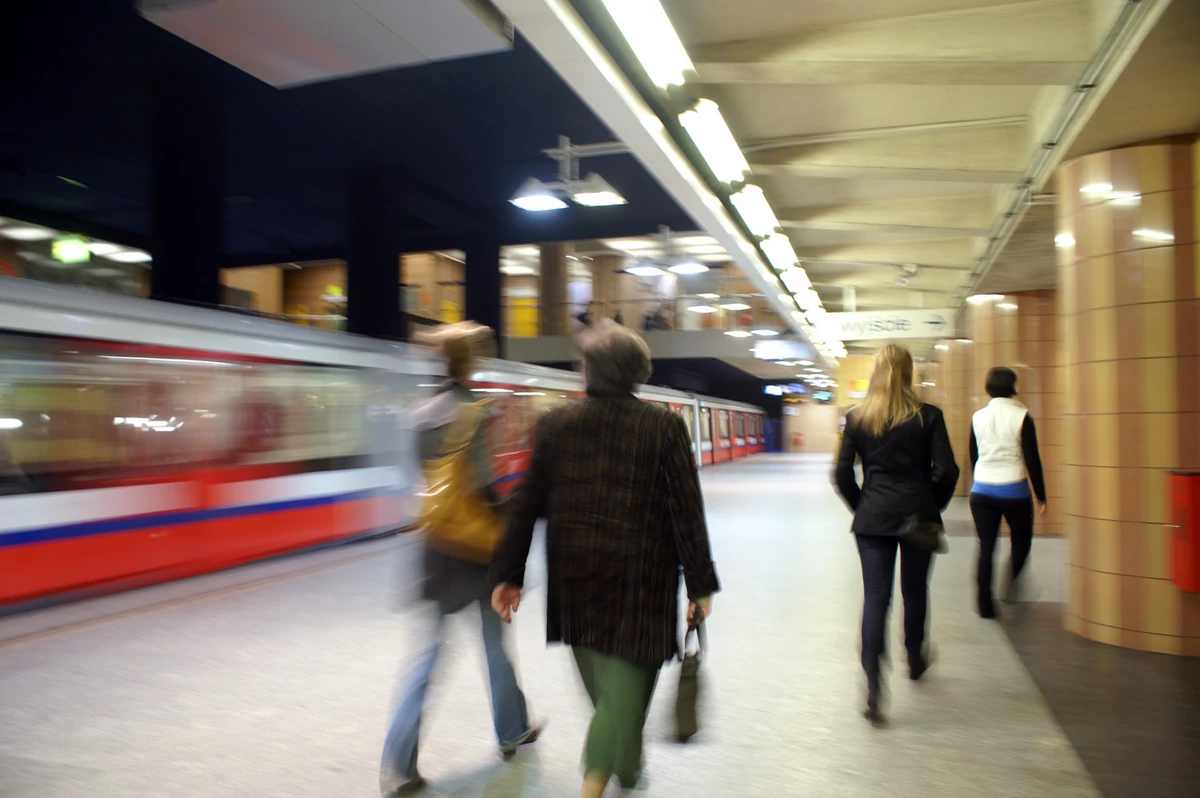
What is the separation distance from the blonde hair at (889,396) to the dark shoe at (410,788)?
240 cm

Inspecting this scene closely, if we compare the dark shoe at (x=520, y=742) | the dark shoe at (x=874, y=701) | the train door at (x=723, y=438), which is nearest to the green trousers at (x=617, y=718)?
the dark shoe at (x=520, y=742)

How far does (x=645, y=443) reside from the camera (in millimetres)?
2543

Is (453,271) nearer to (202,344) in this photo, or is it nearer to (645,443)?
(202,344)

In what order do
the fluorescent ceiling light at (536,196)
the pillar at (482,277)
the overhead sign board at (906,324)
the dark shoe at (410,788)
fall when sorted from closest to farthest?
1. the dark shoe at (410,788)
2. the fluorescent ceiling light at (536,196)
3. the overhead sign board at (906,324)
4. the pillar at (482,277)

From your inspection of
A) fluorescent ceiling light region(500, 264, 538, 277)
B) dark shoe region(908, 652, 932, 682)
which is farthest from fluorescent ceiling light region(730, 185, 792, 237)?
fluorescent ceiling light region(500, 264, 538, 277)

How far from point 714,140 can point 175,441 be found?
4.57m

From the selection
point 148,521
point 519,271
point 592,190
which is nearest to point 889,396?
point 148,521

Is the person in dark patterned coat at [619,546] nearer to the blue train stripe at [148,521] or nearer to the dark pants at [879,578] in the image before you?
the dark pants at [879,578]

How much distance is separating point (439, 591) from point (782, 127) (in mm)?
4568

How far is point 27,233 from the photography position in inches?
685

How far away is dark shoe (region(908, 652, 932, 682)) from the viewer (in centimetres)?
445

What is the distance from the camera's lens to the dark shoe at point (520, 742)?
3414mm

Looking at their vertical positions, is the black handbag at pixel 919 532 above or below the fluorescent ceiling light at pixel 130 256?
below

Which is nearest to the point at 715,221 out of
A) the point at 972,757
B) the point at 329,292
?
the point at 972,757
